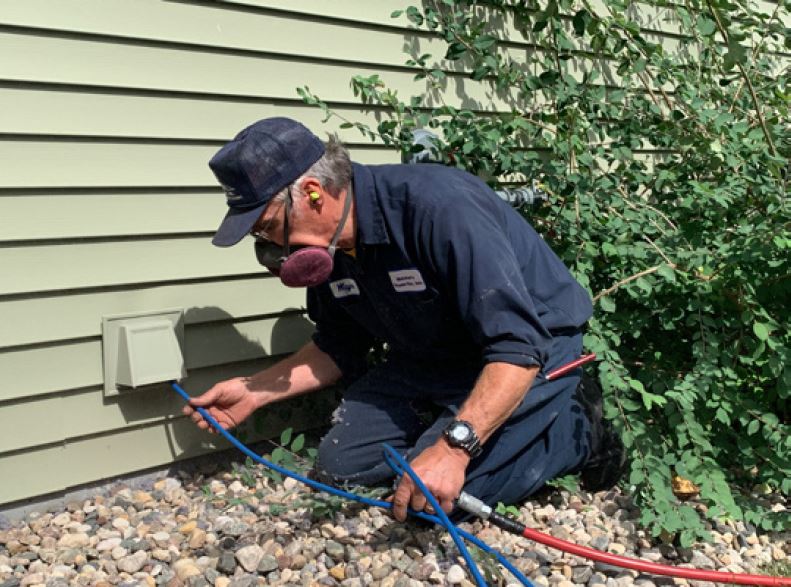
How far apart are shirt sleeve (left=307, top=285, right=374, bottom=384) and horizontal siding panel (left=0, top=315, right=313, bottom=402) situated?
0.19 m

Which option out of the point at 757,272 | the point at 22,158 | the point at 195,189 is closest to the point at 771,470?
the point at 757,272

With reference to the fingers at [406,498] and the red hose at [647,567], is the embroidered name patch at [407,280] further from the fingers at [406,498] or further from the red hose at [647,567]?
the red hose at [647,567]

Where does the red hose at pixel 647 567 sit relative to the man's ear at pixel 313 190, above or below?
below

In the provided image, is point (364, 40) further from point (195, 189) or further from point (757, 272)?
point (757, 272)

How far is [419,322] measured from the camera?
2838 mm

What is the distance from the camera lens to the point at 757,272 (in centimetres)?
318

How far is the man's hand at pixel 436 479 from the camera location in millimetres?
2191

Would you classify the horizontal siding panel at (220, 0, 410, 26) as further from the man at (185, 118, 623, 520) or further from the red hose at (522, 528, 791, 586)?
the red hose at (522, 528, 791, 586)

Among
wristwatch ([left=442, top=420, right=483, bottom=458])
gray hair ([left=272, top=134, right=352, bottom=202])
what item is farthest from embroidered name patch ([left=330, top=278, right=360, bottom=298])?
wristwatch ([left=442, top=420, right=483, bottom=458])

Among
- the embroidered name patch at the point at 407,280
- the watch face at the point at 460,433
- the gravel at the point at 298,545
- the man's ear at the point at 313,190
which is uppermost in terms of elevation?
the man's ear at the point at 313,190

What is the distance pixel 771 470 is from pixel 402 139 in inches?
72.5

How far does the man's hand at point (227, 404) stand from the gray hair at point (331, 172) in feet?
2.84

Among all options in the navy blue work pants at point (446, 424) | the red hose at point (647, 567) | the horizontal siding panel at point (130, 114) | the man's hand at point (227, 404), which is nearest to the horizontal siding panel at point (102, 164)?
the horizontal siding panel at point (130, 114)

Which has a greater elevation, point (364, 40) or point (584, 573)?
point (364, 40)
